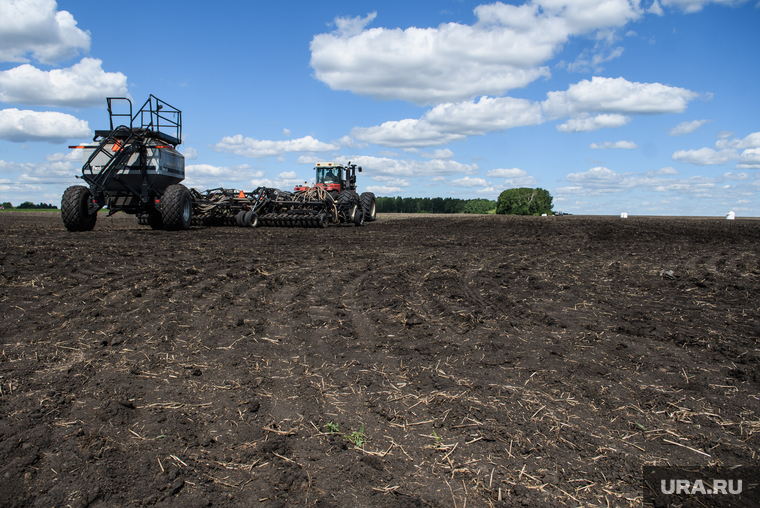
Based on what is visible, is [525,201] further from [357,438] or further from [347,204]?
[357,438]

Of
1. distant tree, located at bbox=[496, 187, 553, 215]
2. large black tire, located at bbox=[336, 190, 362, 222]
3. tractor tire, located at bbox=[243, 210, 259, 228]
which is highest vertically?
distant tree, located at bbox=[496, 187, 553, 215]

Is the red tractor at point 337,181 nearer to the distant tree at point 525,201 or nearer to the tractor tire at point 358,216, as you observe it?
the tractor tire at point 358,216

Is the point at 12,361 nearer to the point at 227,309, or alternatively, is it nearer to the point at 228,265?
the point at 227,309

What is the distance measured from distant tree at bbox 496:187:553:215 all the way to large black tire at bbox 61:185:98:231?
63688mm

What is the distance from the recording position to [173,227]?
13.8 m

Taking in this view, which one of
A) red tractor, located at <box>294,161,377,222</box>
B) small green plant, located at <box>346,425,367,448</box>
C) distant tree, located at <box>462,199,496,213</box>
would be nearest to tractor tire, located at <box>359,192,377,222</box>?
red tractor, located at <box>294,161,377,222</box>

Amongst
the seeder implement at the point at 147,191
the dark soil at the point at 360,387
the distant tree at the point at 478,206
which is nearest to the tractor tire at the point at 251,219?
the seeder implement at the point at 147,191

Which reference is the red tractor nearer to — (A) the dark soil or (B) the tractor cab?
(B) the tractor cab

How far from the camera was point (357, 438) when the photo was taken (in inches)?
110

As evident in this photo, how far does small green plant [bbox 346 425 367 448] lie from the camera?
8.97 ft

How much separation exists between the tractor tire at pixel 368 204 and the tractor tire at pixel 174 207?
905 cm

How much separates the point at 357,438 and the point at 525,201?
7276 centimetres

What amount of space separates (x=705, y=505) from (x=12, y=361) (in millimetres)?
4944

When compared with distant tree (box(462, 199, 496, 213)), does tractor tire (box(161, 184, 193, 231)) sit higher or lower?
lower
